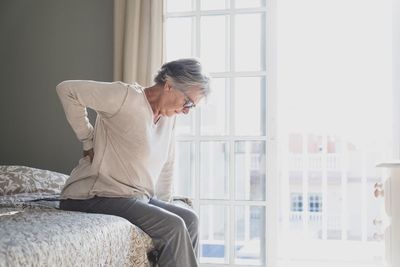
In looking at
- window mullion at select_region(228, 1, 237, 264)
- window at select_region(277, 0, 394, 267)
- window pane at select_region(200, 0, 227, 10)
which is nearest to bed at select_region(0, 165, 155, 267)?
window mullion at select_region(228, 1, 237, 264)

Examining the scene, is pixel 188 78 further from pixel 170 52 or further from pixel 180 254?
pixel 170 52

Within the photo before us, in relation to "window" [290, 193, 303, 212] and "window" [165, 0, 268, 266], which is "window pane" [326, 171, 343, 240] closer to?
"window" [290, 193, 303, 212]

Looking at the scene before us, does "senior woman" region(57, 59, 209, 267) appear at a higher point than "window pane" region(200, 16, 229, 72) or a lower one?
lower

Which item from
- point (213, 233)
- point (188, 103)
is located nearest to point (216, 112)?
point (213, 233)

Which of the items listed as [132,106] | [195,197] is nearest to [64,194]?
[132,106]

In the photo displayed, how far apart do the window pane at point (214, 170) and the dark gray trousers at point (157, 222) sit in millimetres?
1148

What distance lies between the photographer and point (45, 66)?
10.1 feet

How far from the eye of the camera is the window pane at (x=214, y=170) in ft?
9.25

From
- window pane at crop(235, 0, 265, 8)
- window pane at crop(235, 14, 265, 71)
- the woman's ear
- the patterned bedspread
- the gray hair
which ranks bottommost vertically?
the patterned bedspread

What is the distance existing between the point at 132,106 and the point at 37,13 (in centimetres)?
185

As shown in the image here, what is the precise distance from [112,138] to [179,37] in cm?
136

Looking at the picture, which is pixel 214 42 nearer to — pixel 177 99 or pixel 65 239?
pixel 177 99

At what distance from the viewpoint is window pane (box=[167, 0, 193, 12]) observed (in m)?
2.88

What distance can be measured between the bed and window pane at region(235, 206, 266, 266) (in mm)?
1189
